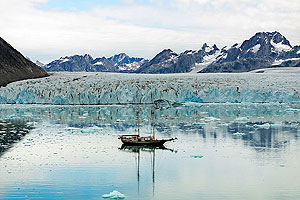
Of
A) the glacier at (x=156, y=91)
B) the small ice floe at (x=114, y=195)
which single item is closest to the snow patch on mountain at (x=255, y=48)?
the glacier at (x=156, y=91)

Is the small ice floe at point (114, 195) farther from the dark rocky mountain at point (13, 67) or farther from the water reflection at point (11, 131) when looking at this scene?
the dark rocky mountain at point (13, 67)

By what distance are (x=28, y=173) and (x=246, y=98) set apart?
3140 centimetres

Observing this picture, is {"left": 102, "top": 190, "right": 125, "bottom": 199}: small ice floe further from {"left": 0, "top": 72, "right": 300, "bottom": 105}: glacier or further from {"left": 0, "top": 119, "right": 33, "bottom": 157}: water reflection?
{"left": 0, "top": 72, "right": 300, "bottom": 105}: glacier

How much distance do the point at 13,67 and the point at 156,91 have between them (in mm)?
35986

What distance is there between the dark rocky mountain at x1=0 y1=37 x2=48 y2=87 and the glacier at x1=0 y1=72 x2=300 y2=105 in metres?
19.5

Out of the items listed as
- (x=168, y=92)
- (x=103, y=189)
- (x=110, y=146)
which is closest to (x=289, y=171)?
(x=103, y=189)

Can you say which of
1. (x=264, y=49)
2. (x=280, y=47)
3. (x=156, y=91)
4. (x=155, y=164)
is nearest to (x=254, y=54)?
(x=264, y=49)

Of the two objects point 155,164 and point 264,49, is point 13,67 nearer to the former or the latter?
point 155,164

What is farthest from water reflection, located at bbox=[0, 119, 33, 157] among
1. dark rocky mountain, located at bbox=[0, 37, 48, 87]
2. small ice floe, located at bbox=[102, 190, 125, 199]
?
dark rocky mountain, located at bbox=[0, 37, 48, 87]

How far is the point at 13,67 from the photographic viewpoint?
6575 centimetres

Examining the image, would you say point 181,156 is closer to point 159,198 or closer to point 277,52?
point 159,198

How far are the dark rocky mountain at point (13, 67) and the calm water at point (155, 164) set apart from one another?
43149mm

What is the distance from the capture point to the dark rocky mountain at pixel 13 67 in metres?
61.9

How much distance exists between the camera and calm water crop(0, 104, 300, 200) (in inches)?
372
